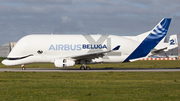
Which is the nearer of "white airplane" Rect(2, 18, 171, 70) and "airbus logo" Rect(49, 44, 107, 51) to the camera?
"white airplane" Rect(2, 18, 171, 70)

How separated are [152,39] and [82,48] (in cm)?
1064

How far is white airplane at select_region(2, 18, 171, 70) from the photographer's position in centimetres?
3284

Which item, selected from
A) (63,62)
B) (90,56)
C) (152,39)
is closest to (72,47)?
(90,56)

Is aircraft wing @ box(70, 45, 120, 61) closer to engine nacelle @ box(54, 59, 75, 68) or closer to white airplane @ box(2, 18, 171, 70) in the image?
white airplane @ box(2, 18, 171, 70)

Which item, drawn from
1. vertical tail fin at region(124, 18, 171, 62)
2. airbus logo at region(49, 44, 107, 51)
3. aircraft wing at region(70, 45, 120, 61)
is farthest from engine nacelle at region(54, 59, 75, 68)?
vertical tail fin at region(124, 18, 171, 62)

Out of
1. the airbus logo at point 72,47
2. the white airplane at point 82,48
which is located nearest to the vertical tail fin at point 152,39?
the white airplane at point 82,48

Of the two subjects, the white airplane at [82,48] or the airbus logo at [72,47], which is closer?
the white airplane at [82,48]

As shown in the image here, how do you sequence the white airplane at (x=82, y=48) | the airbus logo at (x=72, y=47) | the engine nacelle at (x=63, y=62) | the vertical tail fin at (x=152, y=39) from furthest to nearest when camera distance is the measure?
the vertical tail fin at (x=152, y=39) → the airbus logo at (x=72, y=47) → the white airplane at (x=82, y=48) → the engine nacelle at (x=63, y=62)

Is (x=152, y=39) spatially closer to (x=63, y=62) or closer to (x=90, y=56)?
(x=90, y=56)

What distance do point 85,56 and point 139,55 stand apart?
838 centimetres

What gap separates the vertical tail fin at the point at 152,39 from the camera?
117 ft

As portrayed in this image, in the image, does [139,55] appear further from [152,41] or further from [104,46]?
[104,46]

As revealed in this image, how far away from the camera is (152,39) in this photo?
119 ft

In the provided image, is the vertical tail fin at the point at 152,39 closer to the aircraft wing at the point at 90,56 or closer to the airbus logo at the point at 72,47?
the aircraft wing at the point at 90,56
